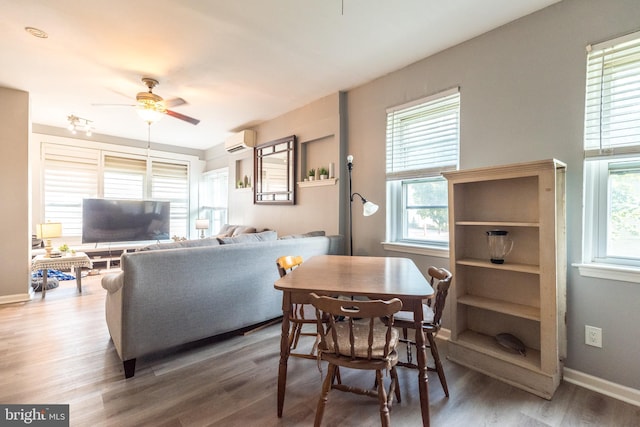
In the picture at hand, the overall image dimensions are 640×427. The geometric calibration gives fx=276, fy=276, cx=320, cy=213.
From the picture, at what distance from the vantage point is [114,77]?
318cm

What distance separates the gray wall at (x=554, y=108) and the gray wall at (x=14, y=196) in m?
4.94

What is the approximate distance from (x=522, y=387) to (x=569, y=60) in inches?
90.1

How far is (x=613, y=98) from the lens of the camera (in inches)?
71.6

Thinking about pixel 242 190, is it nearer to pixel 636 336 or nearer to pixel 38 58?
pixel 38 58

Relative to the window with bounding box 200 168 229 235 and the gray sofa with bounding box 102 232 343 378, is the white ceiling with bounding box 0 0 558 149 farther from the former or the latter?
the window with bounding box 200 168 229 235

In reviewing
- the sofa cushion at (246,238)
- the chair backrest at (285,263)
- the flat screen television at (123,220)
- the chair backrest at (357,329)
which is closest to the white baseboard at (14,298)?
the flat screen television at (123,220)

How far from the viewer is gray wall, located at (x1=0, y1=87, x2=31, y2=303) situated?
3.45 metres

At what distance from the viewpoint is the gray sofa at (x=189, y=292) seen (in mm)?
1985

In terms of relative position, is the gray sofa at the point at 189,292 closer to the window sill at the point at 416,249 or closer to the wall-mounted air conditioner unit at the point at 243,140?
the window sill at the point at 416,249

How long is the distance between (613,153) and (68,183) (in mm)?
7722

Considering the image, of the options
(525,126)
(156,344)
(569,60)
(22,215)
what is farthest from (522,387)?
(22,215)

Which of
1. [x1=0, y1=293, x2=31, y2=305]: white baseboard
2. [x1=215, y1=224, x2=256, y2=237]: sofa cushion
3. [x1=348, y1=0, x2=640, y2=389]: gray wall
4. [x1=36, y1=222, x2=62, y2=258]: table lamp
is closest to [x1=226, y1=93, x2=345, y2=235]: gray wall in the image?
[x1=215, y1=224, x2=256, y2=237]: sofa cushion

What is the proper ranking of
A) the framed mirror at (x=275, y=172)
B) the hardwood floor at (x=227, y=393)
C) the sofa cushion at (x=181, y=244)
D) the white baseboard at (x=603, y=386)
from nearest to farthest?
the hardwood floor at (x=227, y=393) → the white baseboard at (x=603, y=386) → the sofa cushion at (x=181, y=244) → the framed mirror at (x=275, y=172)

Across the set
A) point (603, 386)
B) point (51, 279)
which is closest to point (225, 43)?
point (603, 386)
